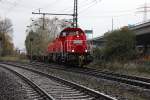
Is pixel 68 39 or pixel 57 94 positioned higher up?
pixel 68 39

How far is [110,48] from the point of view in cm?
4412

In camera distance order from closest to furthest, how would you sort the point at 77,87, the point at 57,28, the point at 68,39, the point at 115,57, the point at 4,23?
the point at 77,87 → the point at 68,39 → the point at 115,57 → the point at 57,28 → the point at 4,23

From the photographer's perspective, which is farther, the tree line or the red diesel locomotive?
the tree line

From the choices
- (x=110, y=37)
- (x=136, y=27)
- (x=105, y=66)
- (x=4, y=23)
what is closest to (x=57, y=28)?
(x=4, y=23)

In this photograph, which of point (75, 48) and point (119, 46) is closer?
point (75, 48)

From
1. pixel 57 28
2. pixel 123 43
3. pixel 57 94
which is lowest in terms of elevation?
pixel 57 94

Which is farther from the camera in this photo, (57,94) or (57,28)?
(57,28)

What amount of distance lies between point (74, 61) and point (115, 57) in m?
10.5

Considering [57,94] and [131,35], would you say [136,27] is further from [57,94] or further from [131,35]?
[57,94]

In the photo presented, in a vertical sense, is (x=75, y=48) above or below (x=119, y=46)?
below

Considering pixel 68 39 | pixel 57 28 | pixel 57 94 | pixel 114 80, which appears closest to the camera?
pixel 57 94

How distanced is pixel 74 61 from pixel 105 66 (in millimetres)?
3202

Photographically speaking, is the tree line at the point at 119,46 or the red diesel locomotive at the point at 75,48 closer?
the red diesel locomotive at the point at 75,48

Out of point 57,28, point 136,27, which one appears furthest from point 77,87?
point 57,28
